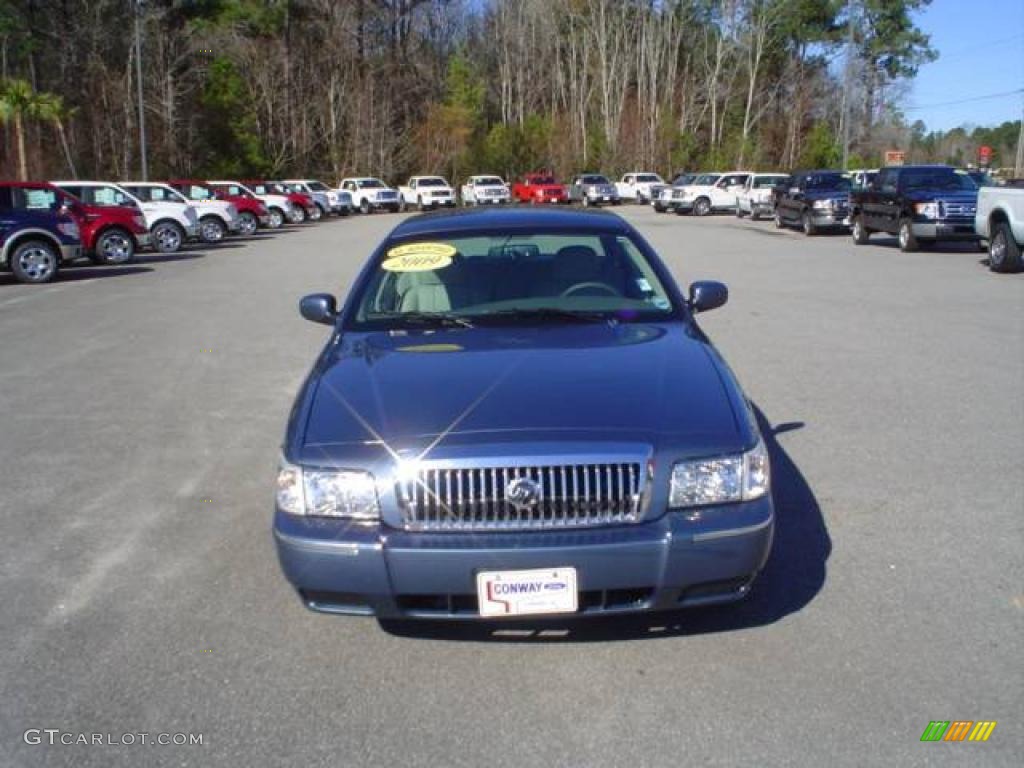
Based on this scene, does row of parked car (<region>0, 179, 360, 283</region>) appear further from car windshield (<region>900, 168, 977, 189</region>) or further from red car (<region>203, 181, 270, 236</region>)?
car windshield (<region>900, 168, 977, 189</region>)

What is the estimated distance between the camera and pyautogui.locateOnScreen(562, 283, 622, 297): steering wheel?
496 cm

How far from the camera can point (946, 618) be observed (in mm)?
3887

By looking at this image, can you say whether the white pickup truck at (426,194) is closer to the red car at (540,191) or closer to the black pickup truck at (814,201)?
the red car at (540,191)

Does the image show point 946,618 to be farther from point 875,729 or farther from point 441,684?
point 441,684

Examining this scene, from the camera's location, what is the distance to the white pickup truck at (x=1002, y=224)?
15867mm

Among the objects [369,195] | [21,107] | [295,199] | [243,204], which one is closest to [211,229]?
[243,204]

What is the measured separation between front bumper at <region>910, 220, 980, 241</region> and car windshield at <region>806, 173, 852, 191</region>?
8323 millimetres

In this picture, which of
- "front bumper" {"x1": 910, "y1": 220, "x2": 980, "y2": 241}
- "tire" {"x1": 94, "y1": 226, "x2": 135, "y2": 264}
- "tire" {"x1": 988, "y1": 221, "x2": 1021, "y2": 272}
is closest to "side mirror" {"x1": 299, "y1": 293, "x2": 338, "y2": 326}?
"tire" {"x1": 988, "y1": 221, "x2": 1021, "y2": 272}

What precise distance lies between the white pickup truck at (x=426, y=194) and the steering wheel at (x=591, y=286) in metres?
44.4

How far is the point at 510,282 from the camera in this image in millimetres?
5008

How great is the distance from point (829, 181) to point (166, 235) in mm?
18962

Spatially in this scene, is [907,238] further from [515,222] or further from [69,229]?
[515,222]

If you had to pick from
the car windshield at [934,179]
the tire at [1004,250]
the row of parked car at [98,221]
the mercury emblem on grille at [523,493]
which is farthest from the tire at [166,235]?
the mercury emblem on grille at [523,493]

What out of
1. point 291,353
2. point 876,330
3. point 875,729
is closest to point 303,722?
point 875,729
